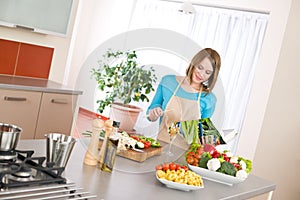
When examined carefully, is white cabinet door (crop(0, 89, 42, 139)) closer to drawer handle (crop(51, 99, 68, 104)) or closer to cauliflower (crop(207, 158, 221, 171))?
drawer handle (crop(51, 99, 68, 104))

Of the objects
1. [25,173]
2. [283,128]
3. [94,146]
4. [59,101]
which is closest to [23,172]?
[25,173]

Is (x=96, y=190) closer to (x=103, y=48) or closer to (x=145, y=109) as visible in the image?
(x=145, y=109)

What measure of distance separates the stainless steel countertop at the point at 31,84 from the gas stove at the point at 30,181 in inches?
65.2

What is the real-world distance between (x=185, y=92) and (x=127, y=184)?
0.47m

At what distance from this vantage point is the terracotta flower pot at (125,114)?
1844mm

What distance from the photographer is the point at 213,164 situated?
82.9 inches

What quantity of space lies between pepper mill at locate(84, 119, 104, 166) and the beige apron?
→ 292 mm

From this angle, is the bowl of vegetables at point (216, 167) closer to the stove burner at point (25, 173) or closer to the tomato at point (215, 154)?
the tomato at point (215, 154)

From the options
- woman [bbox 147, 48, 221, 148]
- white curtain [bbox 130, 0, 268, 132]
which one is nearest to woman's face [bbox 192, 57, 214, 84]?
woman [bbox 147, 48, 221, 148]

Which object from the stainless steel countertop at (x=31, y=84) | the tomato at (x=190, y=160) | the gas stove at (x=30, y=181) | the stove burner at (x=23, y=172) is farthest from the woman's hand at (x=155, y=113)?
the stainless steel countertop at (x=31, y=84)

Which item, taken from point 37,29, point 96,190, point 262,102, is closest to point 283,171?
point 262,102

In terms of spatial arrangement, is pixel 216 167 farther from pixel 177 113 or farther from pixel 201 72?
pixel 201 72

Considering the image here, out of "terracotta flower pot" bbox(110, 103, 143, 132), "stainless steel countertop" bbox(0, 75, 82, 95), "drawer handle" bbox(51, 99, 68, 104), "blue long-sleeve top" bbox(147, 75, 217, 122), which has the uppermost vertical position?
"blue long-sleeve top" bbox(147, 75, 217, 122)

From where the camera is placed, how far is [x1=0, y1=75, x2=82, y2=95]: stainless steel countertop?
317 centimetres
